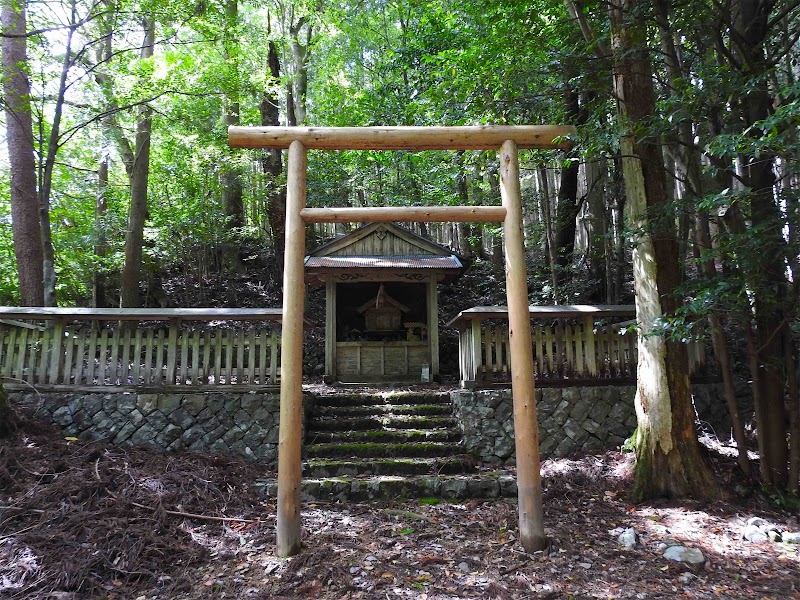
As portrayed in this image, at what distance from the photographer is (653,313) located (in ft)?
16.7

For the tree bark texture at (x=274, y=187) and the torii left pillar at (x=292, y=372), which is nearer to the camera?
the torii left pillar at (x=292, y=372)

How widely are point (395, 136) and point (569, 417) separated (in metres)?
4.77

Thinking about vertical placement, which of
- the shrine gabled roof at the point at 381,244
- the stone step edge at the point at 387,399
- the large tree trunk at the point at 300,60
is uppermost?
the large tree trunk at the point at 300,60

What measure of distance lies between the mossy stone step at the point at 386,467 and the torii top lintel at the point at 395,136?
378cm

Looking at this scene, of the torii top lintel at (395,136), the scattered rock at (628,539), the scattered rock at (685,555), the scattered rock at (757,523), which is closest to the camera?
the scattered rock at (685,555)

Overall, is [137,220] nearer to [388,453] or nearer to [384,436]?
[384,436]

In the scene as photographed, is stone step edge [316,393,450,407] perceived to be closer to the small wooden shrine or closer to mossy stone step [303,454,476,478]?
mossy stone step [303,454,476,478]

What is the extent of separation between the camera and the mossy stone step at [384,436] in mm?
6664

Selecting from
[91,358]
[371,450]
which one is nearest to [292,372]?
[371,450]

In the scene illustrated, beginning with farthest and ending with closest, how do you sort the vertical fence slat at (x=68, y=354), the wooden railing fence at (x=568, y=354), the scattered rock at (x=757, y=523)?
the wooden railing fence at (x=568, y=354), the vertical fence slat at (x=68, y=354), the scattered rock at (x=757, y=523)

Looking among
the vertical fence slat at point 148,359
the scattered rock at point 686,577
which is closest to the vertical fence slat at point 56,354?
the vertical fence slat at point 148,359

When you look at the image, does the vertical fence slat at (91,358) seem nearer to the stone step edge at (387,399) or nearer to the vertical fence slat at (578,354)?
the stone step edge at (387,399)

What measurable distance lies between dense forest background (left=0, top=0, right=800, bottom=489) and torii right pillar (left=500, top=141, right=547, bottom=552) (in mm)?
1314

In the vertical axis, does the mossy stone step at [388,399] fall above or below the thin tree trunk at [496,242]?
below
